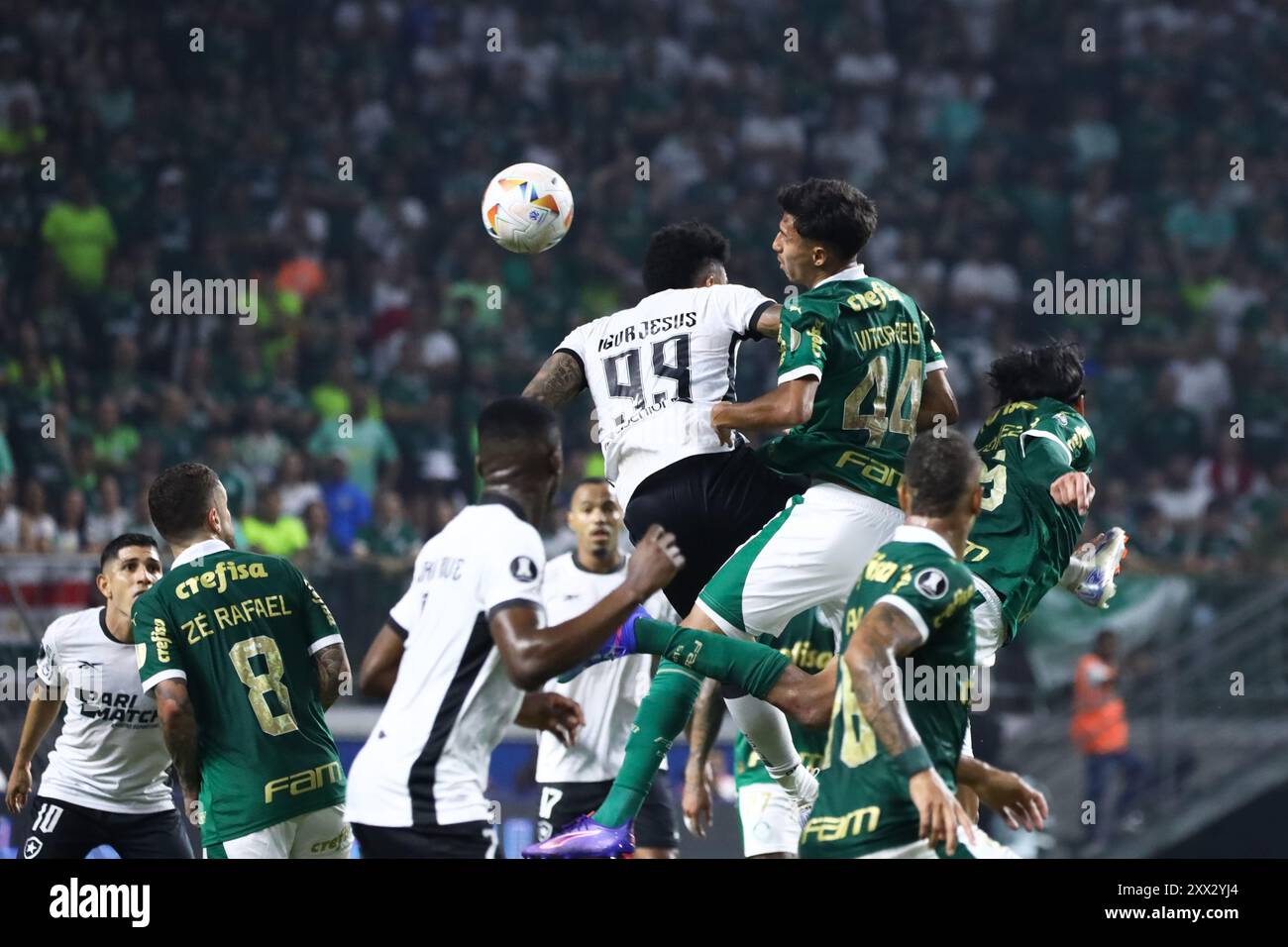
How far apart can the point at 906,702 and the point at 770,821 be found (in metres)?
3.04

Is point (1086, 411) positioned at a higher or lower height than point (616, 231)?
lower

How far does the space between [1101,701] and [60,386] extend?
8.46 m

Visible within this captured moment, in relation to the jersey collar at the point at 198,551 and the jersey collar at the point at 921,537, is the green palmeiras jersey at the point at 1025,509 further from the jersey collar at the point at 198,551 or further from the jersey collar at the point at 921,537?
the jersey collar at the point at 198,551

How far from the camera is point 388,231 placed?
16812mm

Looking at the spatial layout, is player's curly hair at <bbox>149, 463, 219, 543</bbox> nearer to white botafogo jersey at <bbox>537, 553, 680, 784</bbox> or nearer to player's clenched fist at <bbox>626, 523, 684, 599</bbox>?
player's clenched fist at <bbox>626, 523, 684, 599</bbox>

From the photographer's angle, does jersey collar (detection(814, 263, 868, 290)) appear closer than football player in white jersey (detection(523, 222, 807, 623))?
Yes

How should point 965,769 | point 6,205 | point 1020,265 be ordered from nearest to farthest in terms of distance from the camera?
point 965,769
point 6,205
point 1020,265

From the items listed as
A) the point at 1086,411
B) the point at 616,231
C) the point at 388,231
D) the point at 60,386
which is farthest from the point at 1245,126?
the point at 60,386

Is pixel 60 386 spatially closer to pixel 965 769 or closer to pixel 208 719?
pixel 208 719

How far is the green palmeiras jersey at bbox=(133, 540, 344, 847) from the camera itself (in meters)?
6.55

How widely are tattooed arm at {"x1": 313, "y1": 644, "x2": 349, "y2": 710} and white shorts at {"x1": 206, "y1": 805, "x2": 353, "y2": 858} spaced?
0.43 metres

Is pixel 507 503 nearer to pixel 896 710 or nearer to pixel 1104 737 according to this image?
pixel 896 710

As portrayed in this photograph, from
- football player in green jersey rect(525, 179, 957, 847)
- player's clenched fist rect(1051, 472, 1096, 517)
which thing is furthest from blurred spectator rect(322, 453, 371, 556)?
player's clenched fist rect(1051, 472, 1096, 517)

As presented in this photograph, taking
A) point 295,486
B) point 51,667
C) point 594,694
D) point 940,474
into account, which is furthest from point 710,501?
point 295,486
